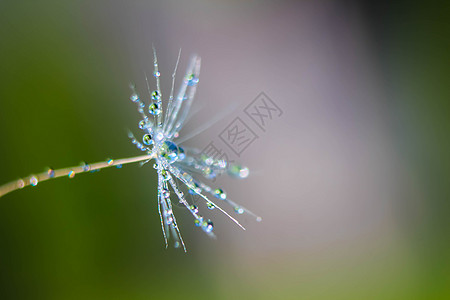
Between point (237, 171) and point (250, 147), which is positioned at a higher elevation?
point (250, 147)

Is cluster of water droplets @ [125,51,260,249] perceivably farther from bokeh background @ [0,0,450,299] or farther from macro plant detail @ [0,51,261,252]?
bokeh background @ [0,0,450,299]

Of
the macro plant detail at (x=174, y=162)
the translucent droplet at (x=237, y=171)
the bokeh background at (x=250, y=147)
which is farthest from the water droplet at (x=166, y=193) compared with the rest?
the bokeh background at (x=250, y=147)

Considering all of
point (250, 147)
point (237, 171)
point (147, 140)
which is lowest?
point (237, 171)

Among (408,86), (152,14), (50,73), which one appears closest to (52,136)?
(50,73)

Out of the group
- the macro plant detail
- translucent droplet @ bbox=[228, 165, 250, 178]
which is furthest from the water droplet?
translucent droplet @ bbox=[228, 165, 250, 178]

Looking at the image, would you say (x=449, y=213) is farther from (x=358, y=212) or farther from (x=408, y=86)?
(x=408, y=86)

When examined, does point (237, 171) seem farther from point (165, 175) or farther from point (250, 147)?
point (250, 147)

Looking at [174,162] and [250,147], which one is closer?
[174,162]

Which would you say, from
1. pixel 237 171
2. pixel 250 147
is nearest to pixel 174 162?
pixel 237 171
